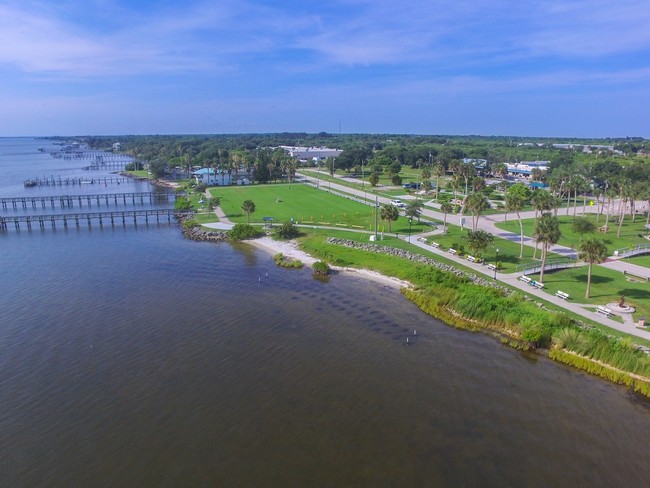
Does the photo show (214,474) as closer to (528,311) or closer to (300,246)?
(528,311)

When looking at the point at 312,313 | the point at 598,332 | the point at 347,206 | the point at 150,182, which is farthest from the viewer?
the point at 150,182

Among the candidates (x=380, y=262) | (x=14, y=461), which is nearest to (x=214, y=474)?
(x=14, y=461)

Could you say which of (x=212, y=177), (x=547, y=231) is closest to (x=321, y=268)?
(x=547, y=231)

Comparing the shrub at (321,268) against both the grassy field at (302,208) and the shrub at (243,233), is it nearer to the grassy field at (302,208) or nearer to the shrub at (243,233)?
the grassy field at (302,208)

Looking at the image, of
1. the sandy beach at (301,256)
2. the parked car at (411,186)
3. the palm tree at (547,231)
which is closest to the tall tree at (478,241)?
the palm tree at (547,231)

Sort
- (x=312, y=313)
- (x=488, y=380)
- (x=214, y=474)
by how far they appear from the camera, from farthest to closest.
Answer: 1. (x=312, y=313)
2. (x=488, y=380)
3. (x=214, y=474)

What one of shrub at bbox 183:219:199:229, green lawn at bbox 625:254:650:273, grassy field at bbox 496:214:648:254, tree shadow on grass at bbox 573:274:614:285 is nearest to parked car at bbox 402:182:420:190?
grassy field at bbox 496:214:648:254
